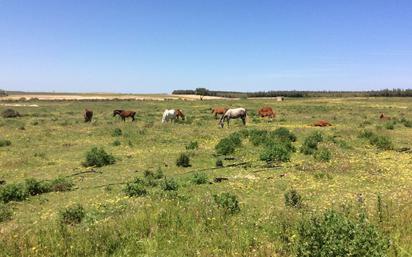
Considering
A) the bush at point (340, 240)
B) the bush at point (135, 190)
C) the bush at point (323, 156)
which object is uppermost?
the bush at point (340, 240)

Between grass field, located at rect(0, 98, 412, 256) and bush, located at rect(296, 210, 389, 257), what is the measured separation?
344 millimetres

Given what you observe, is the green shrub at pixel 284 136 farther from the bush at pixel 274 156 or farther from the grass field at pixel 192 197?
the bush at pixel 274 156

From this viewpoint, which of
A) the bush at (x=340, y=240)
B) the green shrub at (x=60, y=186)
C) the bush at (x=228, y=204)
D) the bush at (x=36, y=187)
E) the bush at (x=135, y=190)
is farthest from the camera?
the green shrub at (x=60, y=186)

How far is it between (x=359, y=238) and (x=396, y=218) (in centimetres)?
242

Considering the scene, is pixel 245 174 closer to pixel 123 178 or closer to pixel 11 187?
pixel 123 178

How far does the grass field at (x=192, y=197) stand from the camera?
7.54 m

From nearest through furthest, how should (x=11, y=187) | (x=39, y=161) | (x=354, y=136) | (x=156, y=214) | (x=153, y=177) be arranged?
(x=156, y=214) < (x=11, y=187) < (x=153, y=177) < (x=39, y=161) < (x=354, y=136)

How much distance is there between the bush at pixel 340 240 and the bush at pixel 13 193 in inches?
379

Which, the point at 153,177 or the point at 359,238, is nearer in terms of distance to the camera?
the point at 359,238

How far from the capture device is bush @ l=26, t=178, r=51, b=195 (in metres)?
14.1

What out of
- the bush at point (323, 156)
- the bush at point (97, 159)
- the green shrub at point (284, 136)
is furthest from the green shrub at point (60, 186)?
the green shrub at point (284, 136)

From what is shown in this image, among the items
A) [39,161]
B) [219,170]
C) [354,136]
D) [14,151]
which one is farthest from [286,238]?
[354,136]

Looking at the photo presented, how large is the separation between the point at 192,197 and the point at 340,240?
21.0 ft

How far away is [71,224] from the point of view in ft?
32.7
